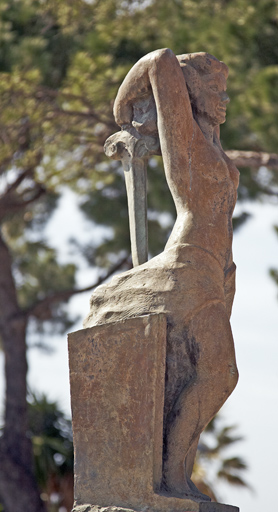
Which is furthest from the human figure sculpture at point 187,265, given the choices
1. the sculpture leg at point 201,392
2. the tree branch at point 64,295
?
the tree branch at point 64,295

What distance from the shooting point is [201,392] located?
3.59 meters

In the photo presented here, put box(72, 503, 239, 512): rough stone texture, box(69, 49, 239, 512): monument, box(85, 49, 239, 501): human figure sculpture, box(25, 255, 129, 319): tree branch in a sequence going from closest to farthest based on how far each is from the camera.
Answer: box(72, 503, 239, 512): rough stone texture, box(69, 49, 239, 512): monument, box(85, 49, 239, 501): human figure sculpture, box(25, 255, 129, 319): tree branch

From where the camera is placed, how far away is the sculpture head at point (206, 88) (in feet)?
13.5

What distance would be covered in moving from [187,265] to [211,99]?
100 centimetres

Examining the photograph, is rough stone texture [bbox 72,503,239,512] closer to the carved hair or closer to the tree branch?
the carved hair

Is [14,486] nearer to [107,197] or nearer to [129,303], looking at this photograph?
[107,197]

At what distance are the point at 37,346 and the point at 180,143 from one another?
11.1 m

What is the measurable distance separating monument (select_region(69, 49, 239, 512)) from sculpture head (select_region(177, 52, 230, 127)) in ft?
0.19

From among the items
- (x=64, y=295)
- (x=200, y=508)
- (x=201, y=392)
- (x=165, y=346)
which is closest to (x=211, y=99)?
(x=165, y=346)

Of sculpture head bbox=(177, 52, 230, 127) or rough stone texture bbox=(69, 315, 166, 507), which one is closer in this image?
rough stone texture bbox=(69, 315, 166, 507)

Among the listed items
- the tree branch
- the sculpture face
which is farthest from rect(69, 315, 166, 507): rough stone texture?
the tree branch

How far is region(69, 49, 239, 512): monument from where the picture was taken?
3486mm

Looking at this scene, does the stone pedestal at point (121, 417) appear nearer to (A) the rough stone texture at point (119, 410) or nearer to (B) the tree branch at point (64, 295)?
(A) the rough stone texture at point (119, 410)

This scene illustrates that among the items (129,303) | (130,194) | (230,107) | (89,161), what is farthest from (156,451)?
(89,161)
